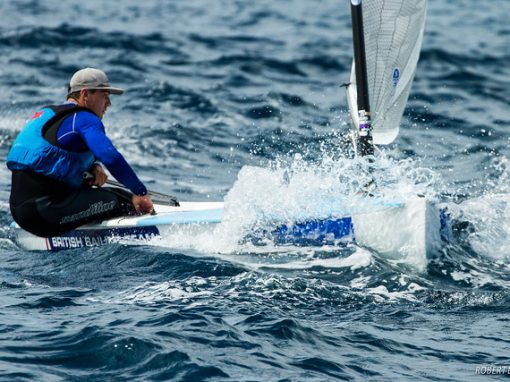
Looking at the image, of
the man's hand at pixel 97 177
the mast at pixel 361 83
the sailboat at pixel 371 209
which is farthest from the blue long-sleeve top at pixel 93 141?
the mast at pixel 361 83

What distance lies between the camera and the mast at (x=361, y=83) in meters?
6.91

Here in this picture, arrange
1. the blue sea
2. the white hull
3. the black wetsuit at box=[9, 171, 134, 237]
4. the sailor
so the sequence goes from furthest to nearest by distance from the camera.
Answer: the black wetsuit at box=[9, 171, 134, 237]
the sailor
the white hull
the blue sea

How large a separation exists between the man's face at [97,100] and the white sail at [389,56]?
188cm

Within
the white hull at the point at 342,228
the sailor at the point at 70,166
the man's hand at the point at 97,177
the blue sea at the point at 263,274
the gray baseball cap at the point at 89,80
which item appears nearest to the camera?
the blue sea at the point at 263,274

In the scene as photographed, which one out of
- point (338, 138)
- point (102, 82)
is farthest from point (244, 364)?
point (338, 138)

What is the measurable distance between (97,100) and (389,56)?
2.26m

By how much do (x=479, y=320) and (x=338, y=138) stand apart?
5.91m

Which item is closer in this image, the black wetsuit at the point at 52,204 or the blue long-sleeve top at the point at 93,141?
the blue long-sleeve top at the point at 93,141

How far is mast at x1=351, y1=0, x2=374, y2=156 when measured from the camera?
Result: 6906 mm

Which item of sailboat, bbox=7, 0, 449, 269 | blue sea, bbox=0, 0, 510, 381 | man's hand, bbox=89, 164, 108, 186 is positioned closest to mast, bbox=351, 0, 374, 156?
sailboat, bbox=7, 0, 449, 269

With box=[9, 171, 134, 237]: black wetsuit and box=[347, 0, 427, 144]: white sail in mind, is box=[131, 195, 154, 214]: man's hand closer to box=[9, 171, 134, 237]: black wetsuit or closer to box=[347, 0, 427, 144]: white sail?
box=[9, 171, 134, 237]: black wetsuit

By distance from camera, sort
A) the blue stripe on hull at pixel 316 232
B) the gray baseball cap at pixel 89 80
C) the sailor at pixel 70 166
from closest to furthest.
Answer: the blue stripe on hull at pixel 316 232 → the sailor at pixel 70 166 → the gray baseball cap at pixel 89 80

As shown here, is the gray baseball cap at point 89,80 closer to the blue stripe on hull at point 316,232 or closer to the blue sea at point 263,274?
the blue sea at point 263,274

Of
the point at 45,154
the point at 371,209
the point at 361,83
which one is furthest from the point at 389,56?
the point at 45,154
